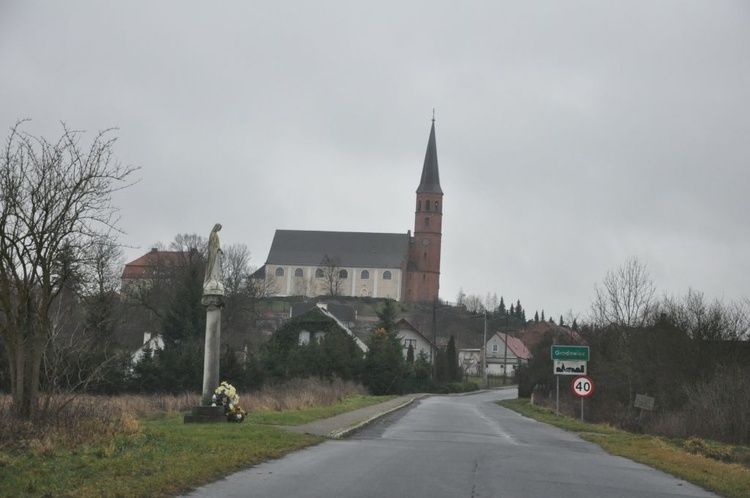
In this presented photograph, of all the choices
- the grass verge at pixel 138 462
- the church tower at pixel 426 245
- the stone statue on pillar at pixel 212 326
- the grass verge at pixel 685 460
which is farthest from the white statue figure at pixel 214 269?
the church tower at pixel 426 245

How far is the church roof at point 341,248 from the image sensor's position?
153 m

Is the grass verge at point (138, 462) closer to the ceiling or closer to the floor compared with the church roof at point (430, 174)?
closer to the floor

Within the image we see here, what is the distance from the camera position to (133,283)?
271ft

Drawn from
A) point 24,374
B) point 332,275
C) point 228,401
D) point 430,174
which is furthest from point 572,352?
point 332,275

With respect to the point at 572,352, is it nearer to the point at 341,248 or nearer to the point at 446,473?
the point at 446,473

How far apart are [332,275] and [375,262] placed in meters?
8.02

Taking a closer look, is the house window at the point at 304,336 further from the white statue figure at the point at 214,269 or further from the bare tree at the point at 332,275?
the bare tree at the point at 332,275

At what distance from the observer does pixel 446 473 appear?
12.6 metres

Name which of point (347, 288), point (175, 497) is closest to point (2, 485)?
point (175, 497)

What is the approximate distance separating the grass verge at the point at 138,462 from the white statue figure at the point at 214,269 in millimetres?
5924

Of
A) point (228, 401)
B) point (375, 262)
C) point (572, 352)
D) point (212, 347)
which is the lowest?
point (228, 401)

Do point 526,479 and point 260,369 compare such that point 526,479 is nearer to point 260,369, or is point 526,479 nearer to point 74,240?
point 74,240

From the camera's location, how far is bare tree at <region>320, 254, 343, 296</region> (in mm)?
149625

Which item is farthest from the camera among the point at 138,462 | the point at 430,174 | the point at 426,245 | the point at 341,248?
the point at 341,248
